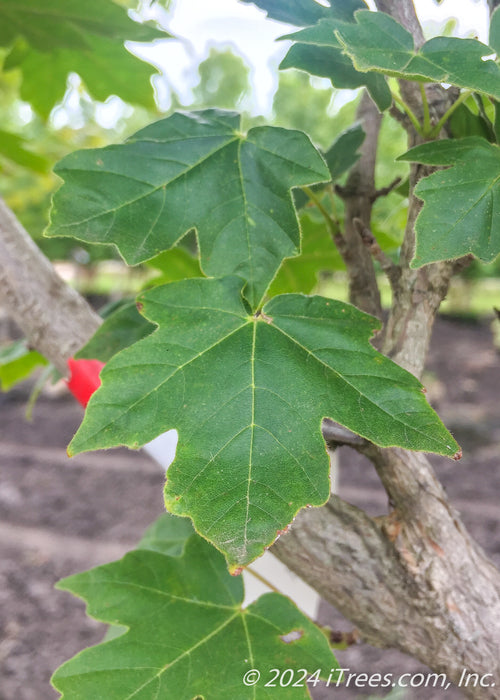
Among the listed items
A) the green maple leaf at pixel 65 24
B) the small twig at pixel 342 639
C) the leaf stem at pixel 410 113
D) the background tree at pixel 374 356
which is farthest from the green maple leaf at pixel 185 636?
the green maple leaf at pixel 65 24

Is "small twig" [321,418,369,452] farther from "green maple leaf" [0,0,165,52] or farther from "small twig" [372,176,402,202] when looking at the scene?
"green maple leaf" [0,0,165,52]

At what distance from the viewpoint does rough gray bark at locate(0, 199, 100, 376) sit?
616 millimetres

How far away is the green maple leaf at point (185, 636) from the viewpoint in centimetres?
50

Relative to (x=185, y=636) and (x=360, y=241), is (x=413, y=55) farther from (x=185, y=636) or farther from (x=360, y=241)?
(x=185, y=636)

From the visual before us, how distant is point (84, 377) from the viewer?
58 cm

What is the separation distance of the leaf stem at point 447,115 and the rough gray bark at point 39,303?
37cm

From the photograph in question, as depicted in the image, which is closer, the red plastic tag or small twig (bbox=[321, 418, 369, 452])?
small twig (bbox=[321, 418, 369, 452])

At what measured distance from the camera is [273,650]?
20.5 inches

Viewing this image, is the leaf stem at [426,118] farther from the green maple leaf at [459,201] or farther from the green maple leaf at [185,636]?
the green maple leaf at [185,636]

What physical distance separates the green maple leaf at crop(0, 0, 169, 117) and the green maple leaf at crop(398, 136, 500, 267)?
0.42 meters

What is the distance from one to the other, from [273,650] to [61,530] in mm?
2371

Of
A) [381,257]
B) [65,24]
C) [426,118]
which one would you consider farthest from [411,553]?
[65,24]

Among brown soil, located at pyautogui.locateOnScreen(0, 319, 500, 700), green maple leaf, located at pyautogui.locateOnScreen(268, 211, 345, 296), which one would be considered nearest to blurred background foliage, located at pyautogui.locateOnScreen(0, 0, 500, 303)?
green maple leaf, located at pyautogui.locateOnScreen(268, 211, 345, 296)

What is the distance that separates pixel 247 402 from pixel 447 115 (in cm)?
26
